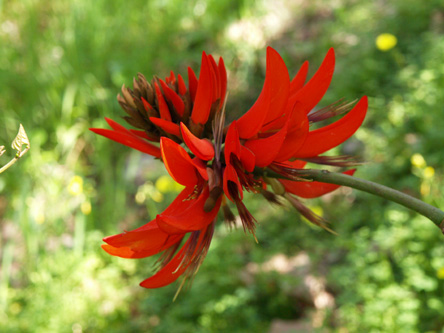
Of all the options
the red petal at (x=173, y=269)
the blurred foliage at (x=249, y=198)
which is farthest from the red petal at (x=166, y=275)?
the blurred foliage at (x=249, y=198)

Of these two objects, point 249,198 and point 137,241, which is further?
point 249,198

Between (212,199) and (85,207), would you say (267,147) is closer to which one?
(212,199)

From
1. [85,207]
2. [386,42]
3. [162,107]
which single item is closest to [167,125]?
[162,107]

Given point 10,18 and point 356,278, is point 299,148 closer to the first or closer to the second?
point 356,278

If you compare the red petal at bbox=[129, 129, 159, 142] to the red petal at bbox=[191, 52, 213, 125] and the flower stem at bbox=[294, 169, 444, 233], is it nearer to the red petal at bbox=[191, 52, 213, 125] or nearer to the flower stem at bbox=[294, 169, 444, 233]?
the red petal at bbox=[191, 52, 213, 125]

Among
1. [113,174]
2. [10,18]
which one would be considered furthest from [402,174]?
[10,18]

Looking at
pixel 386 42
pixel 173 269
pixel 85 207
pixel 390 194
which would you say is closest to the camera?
pixel 390 194

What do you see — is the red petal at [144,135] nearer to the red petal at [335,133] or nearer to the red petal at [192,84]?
the red petal at [192,84]
